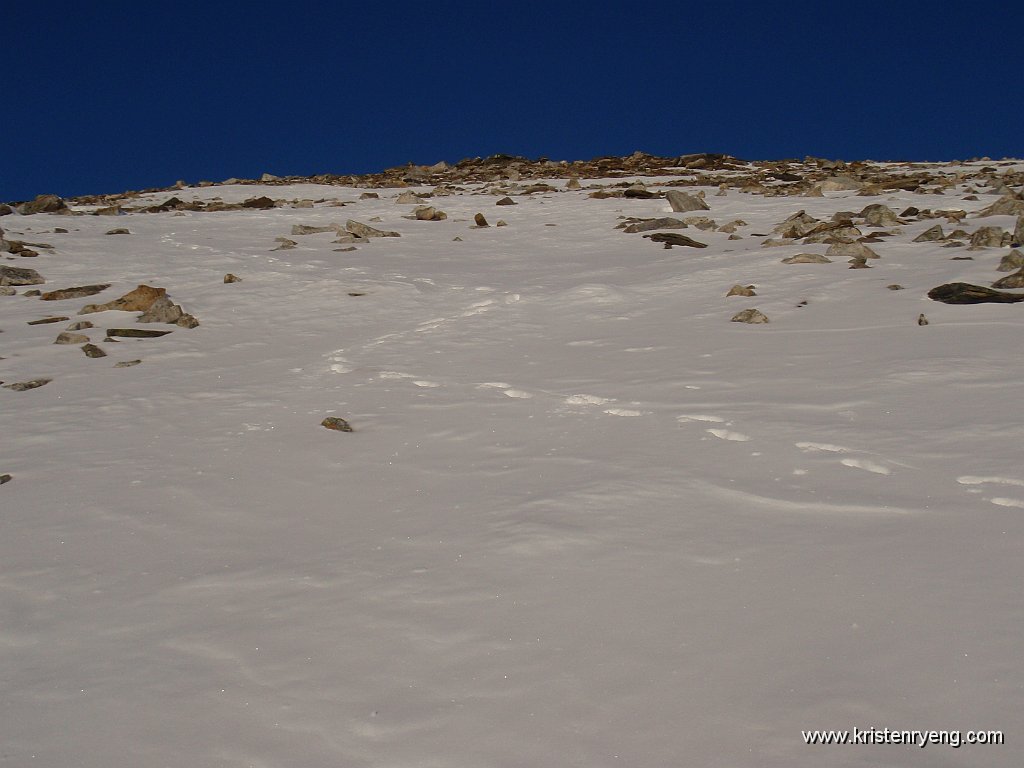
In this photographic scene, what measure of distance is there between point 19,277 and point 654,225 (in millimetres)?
7277

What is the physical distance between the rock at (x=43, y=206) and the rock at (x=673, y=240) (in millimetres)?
10506

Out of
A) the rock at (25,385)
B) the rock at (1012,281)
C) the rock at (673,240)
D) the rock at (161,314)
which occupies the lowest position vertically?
the rock at (25,385)

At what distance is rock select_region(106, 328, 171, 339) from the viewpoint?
22.1ft

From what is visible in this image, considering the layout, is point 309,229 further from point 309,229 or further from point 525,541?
point 525,541

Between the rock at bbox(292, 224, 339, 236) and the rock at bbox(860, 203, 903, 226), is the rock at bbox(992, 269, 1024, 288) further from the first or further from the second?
the rock at bbox(292, 224, 339, 236)

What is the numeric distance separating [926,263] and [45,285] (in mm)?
8526

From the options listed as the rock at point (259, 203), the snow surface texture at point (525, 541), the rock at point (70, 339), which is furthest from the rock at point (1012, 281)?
the rock at point (259, 203)

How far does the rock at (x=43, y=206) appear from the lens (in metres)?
14.7

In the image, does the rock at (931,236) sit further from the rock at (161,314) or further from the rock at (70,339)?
the rock at (70,339)

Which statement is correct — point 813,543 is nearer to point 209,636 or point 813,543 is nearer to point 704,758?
point 704,758

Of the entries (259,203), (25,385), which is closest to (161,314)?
(25,385)

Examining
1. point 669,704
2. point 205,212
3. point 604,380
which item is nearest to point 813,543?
point 669,704

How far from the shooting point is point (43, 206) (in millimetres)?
14883

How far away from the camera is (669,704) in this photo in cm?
205
